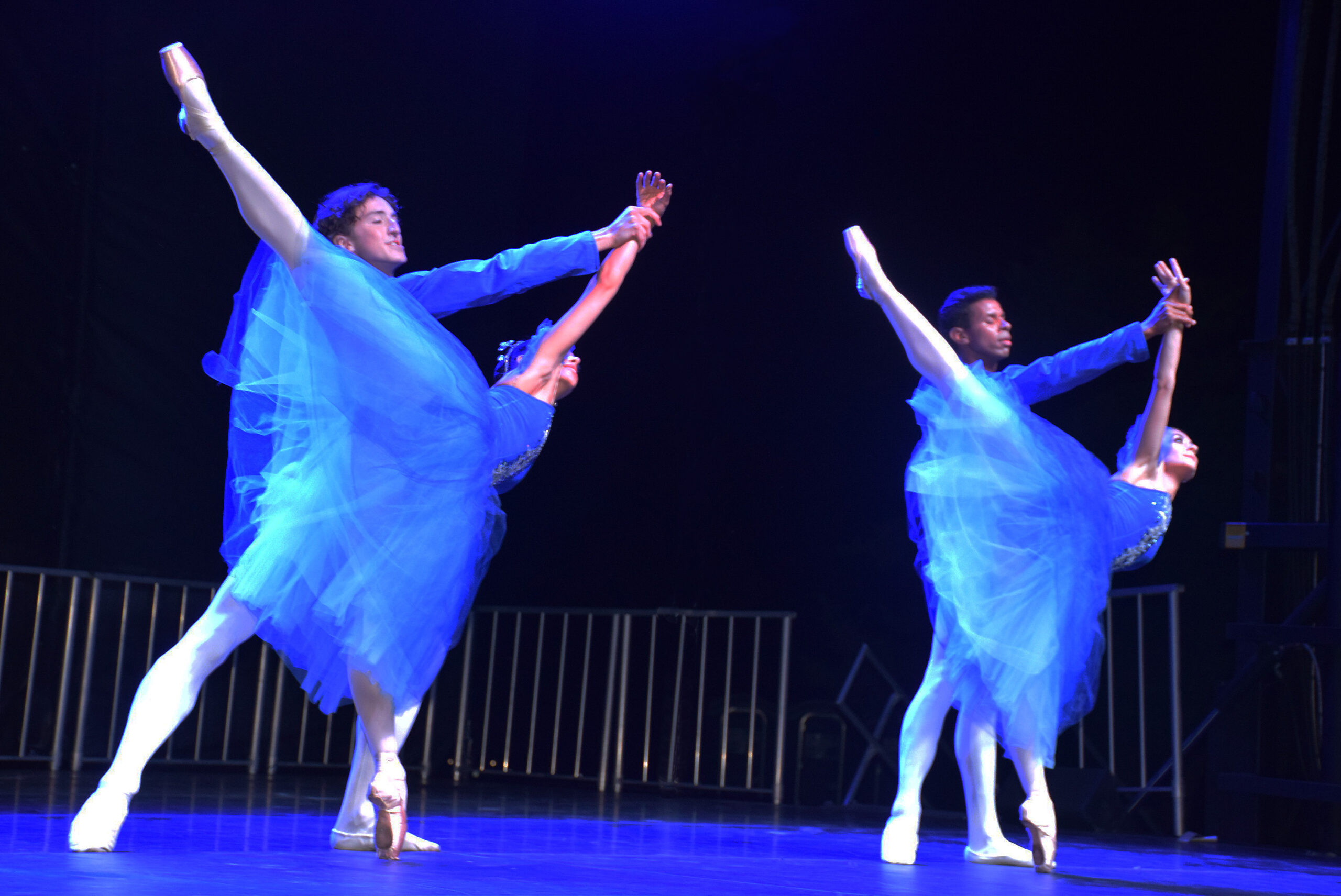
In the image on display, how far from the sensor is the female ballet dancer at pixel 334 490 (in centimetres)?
262

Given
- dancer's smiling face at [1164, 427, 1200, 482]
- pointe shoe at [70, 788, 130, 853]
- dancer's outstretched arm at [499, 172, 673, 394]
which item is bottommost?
pointe shoe at [70, 788, 130, 853]

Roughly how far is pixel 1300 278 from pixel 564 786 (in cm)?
393

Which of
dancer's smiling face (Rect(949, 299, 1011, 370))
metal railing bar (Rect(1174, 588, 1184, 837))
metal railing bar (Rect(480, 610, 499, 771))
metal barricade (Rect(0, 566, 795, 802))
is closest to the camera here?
dancer's smiling face (Rect(949, 299, 1011, 370))

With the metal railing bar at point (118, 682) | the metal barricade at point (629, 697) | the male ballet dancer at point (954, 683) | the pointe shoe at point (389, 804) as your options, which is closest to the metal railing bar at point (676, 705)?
the metal barricade at point (629, 697)

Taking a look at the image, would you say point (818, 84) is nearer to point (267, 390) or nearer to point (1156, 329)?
point (1156, 329)

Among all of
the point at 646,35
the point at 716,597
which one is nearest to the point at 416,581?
the point at 716,597

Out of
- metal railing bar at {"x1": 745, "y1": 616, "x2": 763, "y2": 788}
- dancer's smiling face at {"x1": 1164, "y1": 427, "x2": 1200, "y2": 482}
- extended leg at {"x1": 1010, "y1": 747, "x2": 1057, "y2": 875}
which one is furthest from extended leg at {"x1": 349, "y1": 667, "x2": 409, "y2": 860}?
metal railing bar at {"x1": 745, "y1": 616, "x2": 763, "y2": 788}

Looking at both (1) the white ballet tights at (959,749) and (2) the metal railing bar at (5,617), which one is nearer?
(1) the white ballet tights at (959,749)

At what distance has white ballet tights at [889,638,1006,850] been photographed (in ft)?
11.0

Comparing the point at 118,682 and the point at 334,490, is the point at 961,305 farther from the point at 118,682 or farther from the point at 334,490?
the point at 118,682

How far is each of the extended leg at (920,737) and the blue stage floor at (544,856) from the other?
141mm

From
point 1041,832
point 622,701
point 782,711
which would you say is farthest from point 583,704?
point 1041,832

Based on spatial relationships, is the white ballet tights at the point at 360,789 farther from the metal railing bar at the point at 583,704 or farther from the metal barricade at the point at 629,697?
the metal railing bar at the point at 583,704

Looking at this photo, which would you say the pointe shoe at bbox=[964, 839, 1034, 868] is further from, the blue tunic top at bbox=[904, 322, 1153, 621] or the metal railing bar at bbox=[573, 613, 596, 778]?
the metal railing bar at bbox=[573, 613, 596, 778]
